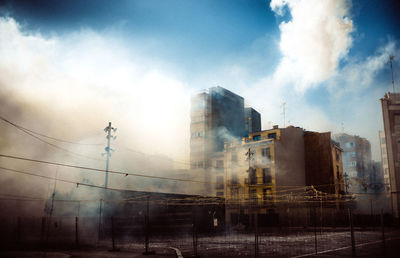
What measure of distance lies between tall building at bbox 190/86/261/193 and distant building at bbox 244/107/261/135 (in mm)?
3171

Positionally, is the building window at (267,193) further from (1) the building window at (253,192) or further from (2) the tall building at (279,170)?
(1) the building window at (253,192)

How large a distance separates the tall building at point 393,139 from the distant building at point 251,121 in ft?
121

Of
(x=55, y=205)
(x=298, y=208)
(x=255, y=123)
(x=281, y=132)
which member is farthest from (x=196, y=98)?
(x=55, y=205)

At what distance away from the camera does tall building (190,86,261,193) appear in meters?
71.0

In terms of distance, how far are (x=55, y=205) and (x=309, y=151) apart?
4637cm

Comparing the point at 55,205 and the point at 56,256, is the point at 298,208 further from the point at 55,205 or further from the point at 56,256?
the point at 56,256

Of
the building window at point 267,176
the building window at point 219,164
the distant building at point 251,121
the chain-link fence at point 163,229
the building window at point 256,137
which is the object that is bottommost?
the chain-link fence at point 163,229

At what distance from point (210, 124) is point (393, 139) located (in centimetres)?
3866

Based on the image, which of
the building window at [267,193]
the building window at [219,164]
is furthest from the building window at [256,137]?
the building window at [267,193]

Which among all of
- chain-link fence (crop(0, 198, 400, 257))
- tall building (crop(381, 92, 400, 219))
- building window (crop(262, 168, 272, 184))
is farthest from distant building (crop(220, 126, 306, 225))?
tall building (crop(381, 92, 400, 219))

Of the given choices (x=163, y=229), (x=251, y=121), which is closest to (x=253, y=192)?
(x=163, y=229)

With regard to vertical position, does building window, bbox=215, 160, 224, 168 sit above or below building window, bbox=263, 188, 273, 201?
above

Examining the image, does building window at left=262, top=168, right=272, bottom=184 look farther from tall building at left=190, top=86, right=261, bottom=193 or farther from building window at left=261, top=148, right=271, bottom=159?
tall building at left=190, top=86, right=261, bottom=193

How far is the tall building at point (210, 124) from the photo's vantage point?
71.0 meters
